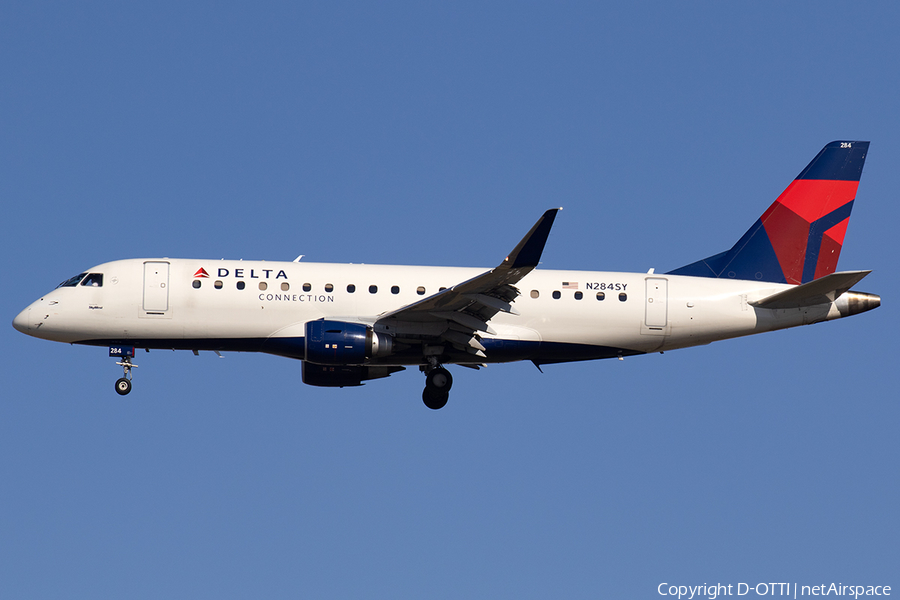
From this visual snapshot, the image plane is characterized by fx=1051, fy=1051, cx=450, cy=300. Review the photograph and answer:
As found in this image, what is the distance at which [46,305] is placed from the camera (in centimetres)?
3127

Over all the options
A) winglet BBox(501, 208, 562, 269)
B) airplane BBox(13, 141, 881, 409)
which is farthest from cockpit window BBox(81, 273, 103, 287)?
winglet BBox(501, 208, 562, 269)

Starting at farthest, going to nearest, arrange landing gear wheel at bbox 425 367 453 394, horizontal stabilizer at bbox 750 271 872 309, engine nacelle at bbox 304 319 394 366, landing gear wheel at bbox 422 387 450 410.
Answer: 1. landing gear wheel at bbox 422 387 450 410
2. landing gear wheel at bbox 425 367 453 394
3. horizontal stabilizer at bbox 750 271 872 309
4. engine nacelle at bbox 304 319 394 366

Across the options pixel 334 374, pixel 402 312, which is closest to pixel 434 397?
pixel 334 374

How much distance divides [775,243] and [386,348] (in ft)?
44.8

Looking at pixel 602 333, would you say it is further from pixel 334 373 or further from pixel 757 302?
pixel 334 373

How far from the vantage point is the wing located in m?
27.6

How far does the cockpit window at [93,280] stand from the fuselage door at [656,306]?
16.5 m

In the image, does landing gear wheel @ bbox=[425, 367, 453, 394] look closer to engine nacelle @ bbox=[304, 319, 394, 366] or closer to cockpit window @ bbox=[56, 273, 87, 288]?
engine nacelle @ bbox=[304, 319, 394, 366]

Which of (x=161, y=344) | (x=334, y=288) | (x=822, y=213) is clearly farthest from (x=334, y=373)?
(x=822, y=213)

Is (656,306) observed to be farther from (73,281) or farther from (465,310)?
(73,281)

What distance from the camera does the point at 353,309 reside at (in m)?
31.2

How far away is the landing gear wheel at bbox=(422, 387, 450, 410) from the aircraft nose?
39.3ft

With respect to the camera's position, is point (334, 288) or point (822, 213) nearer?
point (334, 288)

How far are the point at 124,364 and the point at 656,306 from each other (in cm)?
1626
